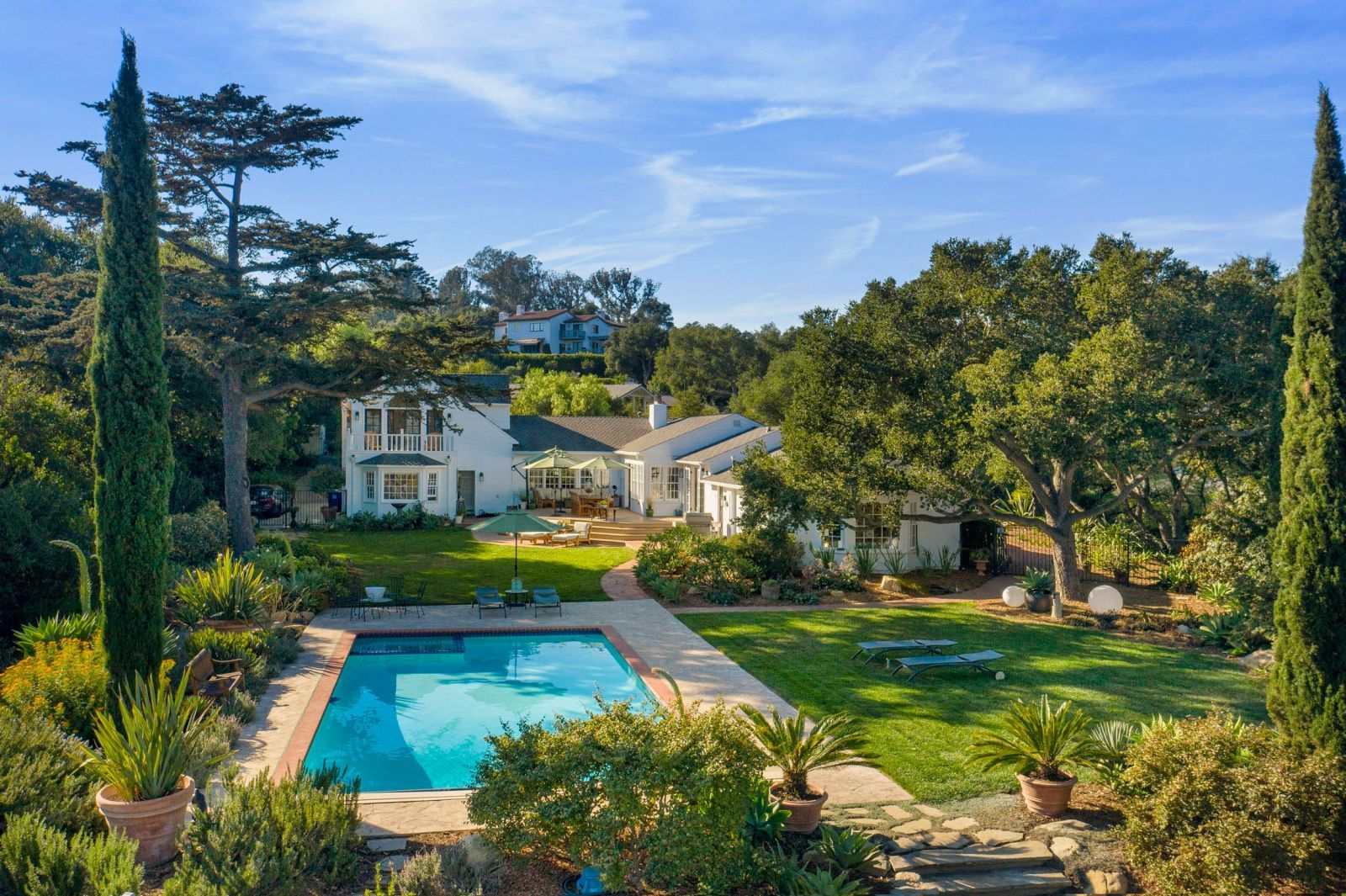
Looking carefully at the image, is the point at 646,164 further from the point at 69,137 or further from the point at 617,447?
the point at 617,447

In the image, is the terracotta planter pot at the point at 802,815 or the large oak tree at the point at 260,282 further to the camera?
the large oak tree at the point at 260,282

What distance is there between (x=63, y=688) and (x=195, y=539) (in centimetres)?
1166

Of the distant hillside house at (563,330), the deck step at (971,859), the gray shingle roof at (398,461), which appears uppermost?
the distant hillside house at (563,330)

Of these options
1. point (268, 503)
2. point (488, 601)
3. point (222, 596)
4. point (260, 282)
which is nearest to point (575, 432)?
point (268, 503)

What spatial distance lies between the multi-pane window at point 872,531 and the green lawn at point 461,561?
7.68m

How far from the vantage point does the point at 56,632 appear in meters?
12.6

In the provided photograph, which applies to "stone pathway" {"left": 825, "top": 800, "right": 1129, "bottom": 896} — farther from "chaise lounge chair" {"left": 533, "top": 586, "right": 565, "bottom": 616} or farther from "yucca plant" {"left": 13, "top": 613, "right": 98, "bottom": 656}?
"chaise lounge chair" {"left": 533, "top": 586, "right": 565, "bottom": 616}

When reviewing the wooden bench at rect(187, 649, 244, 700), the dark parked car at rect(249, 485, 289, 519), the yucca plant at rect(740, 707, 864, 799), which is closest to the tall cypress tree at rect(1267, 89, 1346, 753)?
the yucca plant at rect(740, 707, 864, 799)

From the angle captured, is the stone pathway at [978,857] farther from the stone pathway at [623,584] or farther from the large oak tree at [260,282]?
the large oak tree at [260,282]

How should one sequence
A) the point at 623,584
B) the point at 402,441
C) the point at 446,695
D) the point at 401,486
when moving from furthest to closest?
the point at 402,441, the point at 401,486, the point at 623,584, the point at 446,695

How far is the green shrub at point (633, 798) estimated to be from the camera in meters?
6.82

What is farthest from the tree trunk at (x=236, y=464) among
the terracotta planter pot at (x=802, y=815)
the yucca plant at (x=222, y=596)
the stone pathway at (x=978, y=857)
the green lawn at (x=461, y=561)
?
the stone pathway at (x=978, y=857)

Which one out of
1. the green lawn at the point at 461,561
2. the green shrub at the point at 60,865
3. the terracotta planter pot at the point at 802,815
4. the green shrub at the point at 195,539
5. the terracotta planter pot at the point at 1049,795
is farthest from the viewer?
the green lawn at the point at 461,561

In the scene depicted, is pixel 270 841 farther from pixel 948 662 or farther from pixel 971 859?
pixel 948 662
